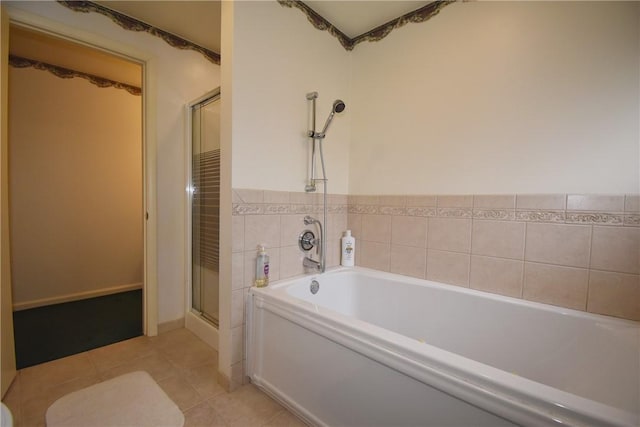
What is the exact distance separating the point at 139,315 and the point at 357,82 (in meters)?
2.78

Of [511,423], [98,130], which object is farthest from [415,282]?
[98,130]

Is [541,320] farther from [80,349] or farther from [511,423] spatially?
[80,349]

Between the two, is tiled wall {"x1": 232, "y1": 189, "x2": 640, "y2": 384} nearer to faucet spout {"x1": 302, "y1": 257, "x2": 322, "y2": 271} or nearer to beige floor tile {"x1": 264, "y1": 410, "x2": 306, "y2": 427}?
faucet spout {"x1": 302, "y1": 257, "x2": 322, "y2": 271}

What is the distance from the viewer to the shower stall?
6.56 ft

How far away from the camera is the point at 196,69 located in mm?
2266

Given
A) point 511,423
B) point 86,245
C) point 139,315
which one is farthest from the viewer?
point 86,245

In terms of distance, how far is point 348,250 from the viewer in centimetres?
203

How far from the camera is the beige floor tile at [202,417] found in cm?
125

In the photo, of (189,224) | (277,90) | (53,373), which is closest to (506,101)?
(277,90)

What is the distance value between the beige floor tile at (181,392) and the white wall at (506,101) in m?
1.65

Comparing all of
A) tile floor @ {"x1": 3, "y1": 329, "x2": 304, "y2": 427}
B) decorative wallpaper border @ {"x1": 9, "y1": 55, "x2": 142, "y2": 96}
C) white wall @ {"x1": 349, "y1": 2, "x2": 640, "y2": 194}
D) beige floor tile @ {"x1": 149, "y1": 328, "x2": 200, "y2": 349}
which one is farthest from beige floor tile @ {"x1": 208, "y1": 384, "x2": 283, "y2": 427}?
decorative wallpaper border @ {"x1": 9, "y1": 55, "x2": 142, "y2": 96}

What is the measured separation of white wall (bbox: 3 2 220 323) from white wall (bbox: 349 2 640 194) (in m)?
1.44

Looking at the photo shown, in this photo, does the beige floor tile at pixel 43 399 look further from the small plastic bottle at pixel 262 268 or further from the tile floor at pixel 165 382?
the small plastic bottle at pixel 262 268

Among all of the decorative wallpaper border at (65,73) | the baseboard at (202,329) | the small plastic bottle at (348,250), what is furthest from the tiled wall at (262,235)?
the decorative wallpaper border at (65,73)
